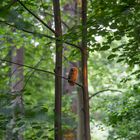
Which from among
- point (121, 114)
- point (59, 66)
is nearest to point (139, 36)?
point (59, 66)

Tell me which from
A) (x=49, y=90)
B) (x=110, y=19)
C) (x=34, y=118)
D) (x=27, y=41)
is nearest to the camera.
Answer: (x=34, y=118)

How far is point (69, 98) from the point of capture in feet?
24.7

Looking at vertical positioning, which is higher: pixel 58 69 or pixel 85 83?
pixel 58 69

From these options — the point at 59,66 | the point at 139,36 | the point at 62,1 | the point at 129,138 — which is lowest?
the point at 129,138

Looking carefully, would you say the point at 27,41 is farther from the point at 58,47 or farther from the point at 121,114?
the point at 58,47

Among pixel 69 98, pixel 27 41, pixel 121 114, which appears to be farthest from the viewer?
pixel 69 98

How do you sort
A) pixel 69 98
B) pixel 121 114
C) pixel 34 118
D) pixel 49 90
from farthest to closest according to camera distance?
pixel 49 90
pixel 69 98
pixel 121 114
pixel 34 118

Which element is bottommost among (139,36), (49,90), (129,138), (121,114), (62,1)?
(129,138)

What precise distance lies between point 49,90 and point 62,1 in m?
4.87

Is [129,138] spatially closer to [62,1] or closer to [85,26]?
[85,26]

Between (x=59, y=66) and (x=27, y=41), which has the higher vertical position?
(x=27, y=41)

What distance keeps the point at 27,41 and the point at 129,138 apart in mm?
2770

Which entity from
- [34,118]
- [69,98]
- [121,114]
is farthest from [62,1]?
[34,118]

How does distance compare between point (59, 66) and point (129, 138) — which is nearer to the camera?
point (59, 66)
